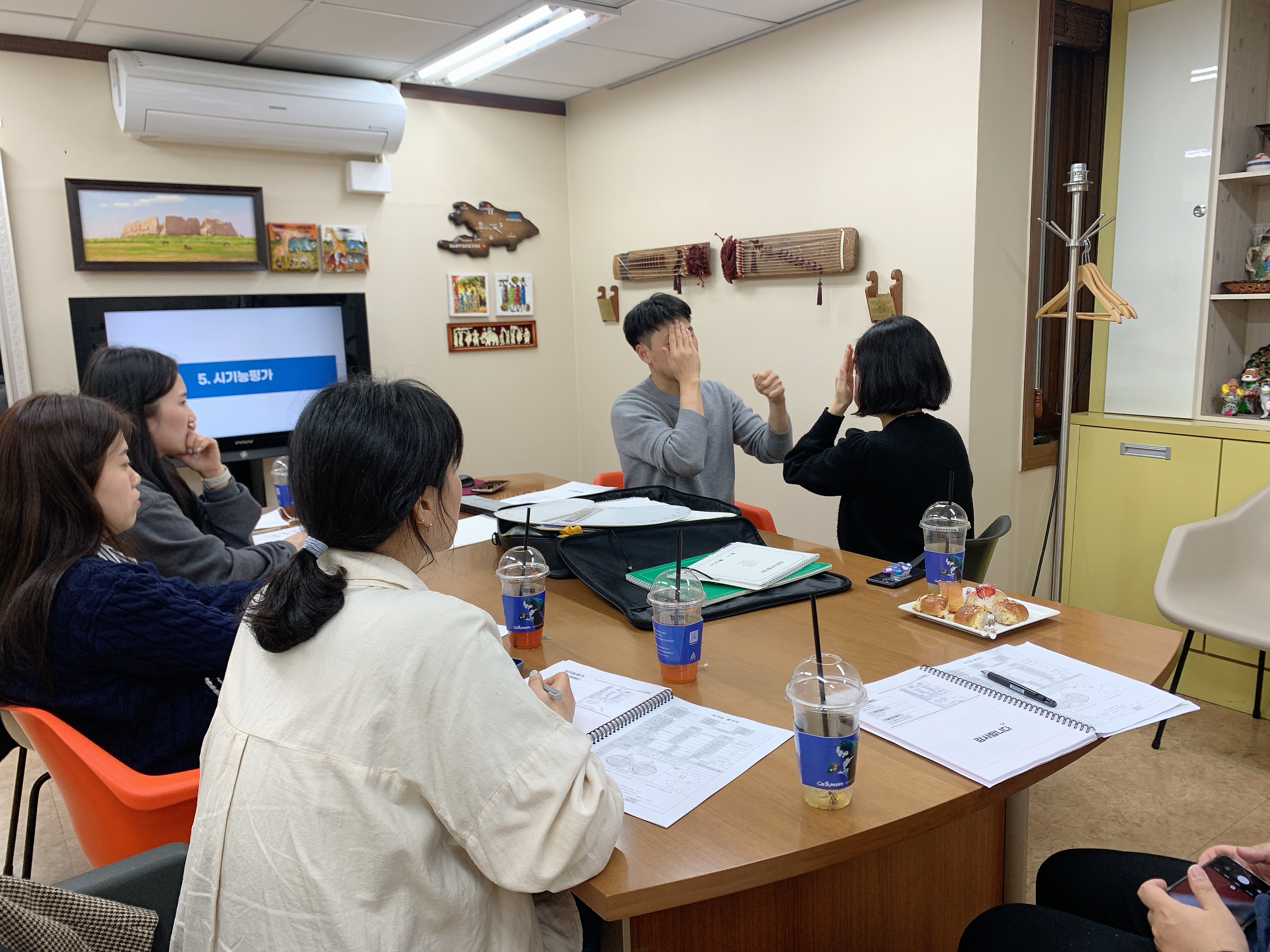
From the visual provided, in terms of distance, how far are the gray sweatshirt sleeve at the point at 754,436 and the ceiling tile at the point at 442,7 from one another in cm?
161

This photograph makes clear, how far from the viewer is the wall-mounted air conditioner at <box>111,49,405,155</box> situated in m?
3.70

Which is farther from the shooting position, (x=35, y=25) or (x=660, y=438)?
(x=35, y=25)

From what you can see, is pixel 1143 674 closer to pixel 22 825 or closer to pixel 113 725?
pixel 113 725

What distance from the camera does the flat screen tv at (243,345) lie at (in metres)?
3.88

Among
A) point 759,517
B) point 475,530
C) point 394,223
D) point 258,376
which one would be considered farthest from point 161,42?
point 759,517

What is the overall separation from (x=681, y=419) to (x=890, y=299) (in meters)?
1.16

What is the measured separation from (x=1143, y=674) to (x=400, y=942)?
121 cm

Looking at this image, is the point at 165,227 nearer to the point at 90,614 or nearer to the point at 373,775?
the point at 90,614

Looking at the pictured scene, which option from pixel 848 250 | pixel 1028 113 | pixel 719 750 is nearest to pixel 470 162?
pixel 848 250

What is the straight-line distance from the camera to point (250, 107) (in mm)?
3930

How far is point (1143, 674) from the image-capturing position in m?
1.49

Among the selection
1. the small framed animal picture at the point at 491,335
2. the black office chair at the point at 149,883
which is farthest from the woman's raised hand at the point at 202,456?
the small framed animal picture at the point at 491,335

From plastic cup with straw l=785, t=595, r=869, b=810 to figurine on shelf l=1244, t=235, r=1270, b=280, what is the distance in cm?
294

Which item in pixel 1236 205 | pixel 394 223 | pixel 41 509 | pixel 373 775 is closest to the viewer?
pixel 373 775
